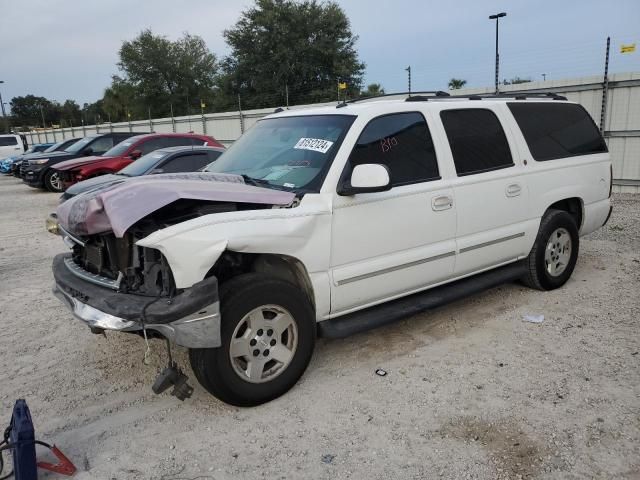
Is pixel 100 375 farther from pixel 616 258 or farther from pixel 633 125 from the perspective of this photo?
pixel 633 125

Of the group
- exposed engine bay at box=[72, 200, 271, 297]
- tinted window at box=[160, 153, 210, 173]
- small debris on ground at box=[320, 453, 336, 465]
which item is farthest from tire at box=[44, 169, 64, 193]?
small debris on ground at box=[320, 453, 336, 465]

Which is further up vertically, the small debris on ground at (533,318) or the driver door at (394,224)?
the driver door at (394,224)

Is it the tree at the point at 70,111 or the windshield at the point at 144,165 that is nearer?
the windshield at the point at 144,165

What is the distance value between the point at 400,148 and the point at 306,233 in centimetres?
114

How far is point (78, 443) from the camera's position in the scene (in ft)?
10.1

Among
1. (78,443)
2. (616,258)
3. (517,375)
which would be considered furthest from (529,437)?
(616,258)

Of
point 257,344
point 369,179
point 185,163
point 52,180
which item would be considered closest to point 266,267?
point 257,344

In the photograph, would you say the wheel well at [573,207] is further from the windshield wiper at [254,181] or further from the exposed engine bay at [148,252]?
the exposed engine bay at [148,252]

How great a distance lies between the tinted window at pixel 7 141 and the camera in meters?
24.9

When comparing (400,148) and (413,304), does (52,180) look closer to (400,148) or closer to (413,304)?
(400,148)

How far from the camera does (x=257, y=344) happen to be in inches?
129

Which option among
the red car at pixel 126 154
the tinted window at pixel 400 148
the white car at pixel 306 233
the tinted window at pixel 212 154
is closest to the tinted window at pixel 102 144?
the red car at pixel 126 154

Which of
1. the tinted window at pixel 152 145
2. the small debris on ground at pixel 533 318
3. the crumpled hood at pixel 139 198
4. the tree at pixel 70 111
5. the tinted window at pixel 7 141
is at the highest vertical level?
the tree at pixel 70 111

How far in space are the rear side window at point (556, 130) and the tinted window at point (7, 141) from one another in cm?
2643
